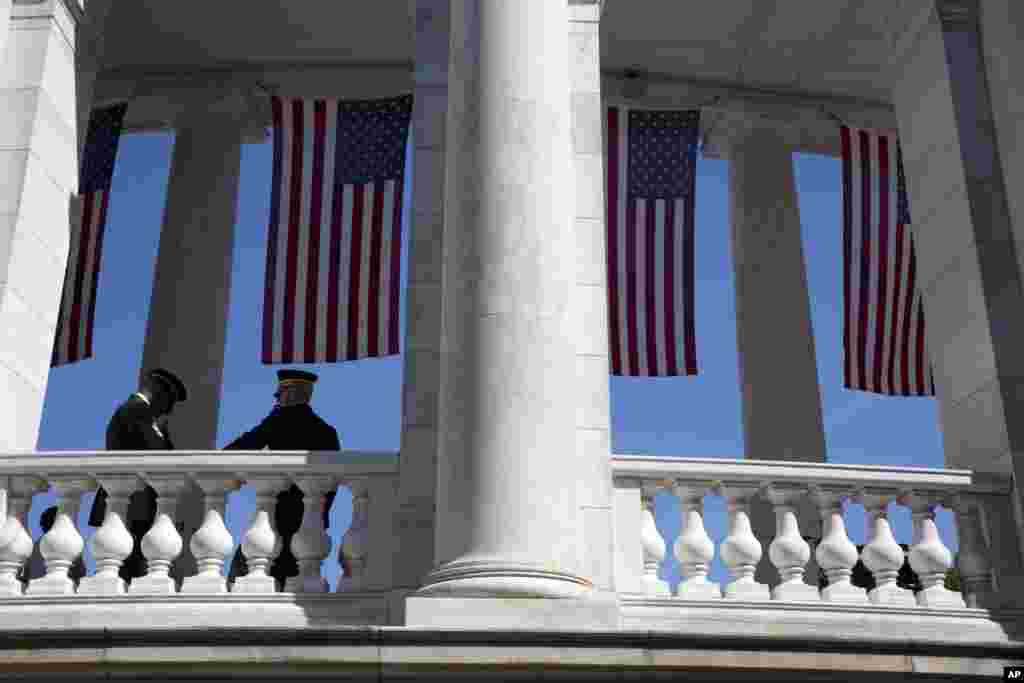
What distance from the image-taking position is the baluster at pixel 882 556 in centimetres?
1712

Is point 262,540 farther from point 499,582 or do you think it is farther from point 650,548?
point 650,548

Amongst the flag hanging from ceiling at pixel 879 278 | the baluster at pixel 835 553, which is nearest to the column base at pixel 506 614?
the baluster at pixel 835 553

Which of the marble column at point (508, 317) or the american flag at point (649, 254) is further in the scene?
the american flag at point (649, 254)

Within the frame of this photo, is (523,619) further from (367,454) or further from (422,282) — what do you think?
(422,282)

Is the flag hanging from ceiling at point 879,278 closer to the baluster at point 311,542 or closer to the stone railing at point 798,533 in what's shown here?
the stone railing at point 798,533

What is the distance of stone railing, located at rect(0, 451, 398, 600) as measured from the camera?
650 inches

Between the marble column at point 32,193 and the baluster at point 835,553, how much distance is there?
1057cm

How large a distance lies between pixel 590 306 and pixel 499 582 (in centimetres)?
443

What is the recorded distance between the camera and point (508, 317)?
1645cm

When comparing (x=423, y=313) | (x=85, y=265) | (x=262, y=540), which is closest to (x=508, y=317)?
(x=423, y=313)

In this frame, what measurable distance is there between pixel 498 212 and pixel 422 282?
1.89 m

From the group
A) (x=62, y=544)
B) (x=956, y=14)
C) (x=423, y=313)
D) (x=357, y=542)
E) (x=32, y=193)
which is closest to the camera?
(x=62, y=544)

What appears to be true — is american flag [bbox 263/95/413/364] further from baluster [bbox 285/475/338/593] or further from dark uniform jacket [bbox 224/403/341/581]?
baluster [bbox 285/475/338/593]

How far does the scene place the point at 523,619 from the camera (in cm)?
1492
